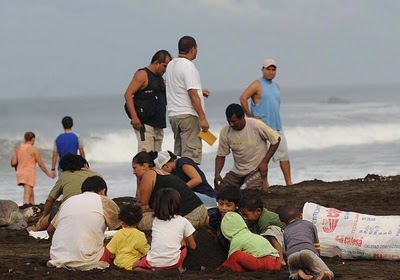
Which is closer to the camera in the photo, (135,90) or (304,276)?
(304,276)

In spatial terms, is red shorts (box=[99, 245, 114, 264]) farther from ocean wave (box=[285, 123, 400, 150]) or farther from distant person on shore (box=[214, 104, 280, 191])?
ocean wave (box=[285, 123, 400, 150])

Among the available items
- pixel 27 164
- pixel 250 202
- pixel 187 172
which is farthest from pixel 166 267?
pixel 27 164

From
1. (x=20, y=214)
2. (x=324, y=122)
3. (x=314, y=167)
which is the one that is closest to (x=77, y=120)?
(x=324, y=122)

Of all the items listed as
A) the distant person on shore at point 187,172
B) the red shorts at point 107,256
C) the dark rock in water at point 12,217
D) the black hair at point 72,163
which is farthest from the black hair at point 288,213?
the dark rock in water at point 12,217

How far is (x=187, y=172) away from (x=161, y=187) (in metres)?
1.05

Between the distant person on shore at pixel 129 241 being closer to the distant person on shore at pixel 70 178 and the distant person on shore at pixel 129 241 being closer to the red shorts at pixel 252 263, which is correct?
the red shorts at pixel 252 263

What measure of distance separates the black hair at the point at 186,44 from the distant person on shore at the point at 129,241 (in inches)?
147

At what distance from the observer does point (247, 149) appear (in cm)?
1263

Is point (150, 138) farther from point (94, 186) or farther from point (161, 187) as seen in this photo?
point (94, 186)

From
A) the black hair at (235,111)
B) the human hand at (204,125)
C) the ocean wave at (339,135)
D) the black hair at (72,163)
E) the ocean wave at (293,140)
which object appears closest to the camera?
the black hair at (72,163)

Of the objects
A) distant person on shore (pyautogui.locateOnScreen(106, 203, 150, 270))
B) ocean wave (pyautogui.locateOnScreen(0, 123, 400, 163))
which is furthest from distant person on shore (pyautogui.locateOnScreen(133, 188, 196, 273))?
ocean wave (pyautogui.locateOnScreen(0, 123, 400, 163))

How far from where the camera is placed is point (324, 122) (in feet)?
148

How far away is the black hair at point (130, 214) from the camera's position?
9.01 meters

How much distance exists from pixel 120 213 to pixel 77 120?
4924 cm
